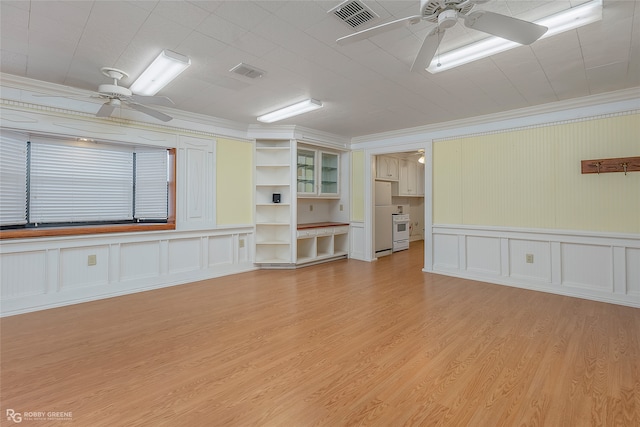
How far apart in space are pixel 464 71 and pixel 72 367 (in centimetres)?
433

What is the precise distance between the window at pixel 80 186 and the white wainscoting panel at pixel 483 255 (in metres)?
4.67

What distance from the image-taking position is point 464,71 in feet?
10.3

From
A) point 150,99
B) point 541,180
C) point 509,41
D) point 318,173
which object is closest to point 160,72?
point 150,99

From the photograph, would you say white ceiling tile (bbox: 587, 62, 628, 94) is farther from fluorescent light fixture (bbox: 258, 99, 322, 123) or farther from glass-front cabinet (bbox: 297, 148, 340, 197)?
glass-front cabinet (bbox: 297, 148, 340, 197)

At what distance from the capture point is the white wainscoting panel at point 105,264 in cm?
336

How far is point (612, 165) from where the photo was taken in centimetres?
371

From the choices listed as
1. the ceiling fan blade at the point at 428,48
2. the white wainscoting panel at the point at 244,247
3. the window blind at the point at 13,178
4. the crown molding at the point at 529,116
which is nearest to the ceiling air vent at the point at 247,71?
the ceiling fan blade at the point at 428,48

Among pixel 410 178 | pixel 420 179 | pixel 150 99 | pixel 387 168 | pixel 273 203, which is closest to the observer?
pixel 150 99

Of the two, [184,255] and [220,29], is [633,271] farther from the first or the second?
[184,255]

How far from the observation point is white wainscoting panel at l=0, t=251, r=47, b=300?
3287 mm

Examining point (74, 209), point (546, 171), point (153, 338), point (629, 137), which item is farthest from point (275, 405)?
point (629, 137)

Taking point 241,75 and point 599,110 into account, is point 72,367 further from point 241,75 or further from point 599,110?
point 599,110

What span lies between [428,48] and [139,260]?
4280 millimetres

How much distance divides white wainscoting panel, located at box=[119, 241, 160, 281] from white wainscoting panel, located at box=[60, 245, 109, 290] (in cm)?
19
